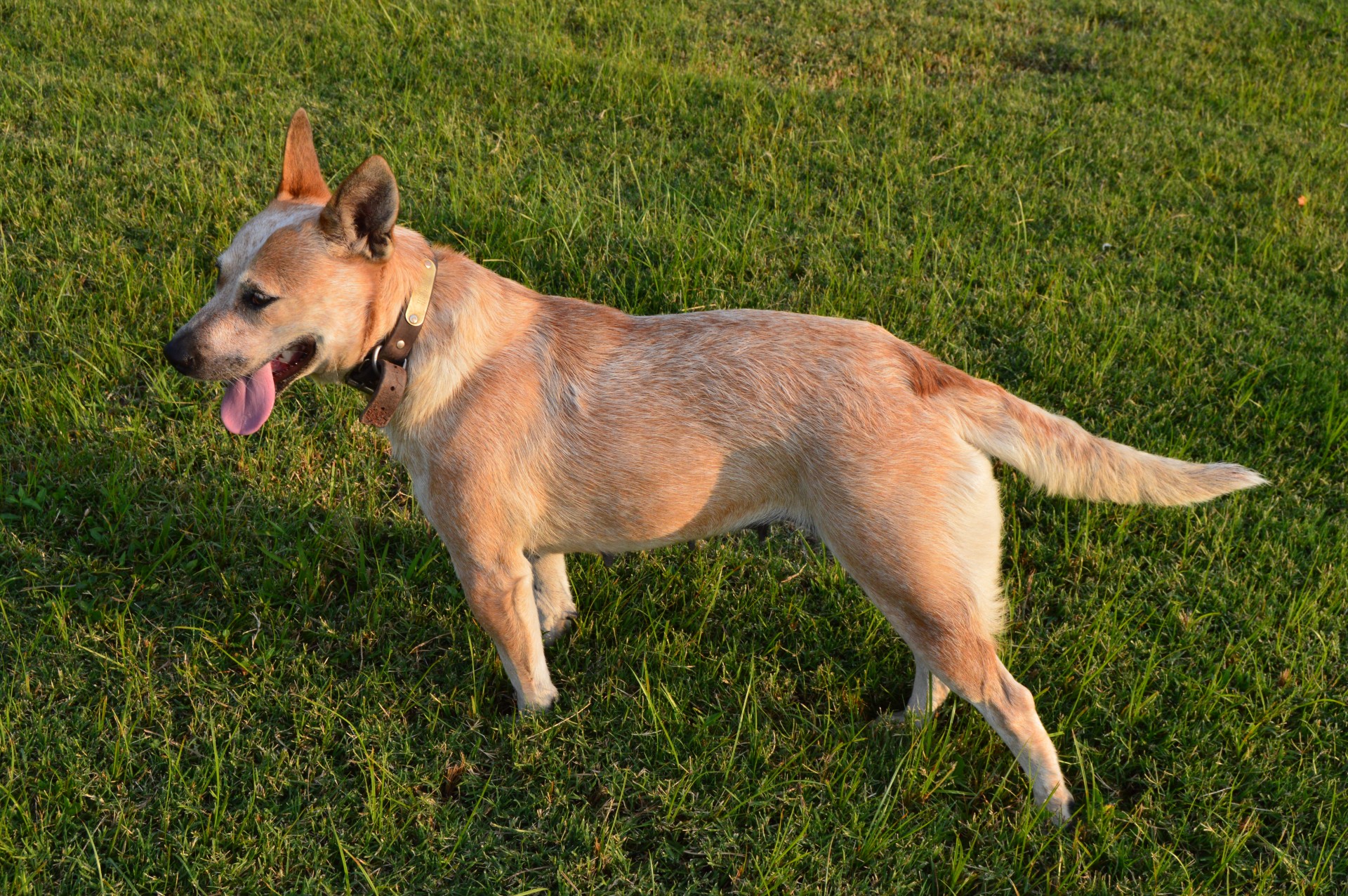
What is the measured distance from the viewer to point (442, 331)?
3275 mm

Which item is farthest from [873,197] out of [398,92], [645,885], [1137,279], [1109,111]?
[645,885]

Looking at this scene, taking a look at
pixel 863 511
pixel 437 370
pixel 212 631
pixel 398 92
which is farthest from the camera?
A: pixel 398 92

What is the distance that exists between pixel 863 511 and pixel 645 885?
139 cm

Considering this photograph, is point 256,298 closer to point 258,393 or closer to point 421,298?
point 258,393

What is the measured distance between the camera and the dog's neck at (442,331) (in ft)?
10.6

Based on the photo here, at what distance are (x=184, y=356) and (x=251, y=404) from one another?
9.9 inches

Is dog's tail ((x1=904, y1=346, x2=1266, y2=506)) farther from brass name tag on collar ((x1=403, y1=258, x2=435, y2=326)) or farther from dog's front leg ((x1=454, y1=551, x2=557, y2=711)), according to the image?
brass name tag on collar ((x1=403, y1=258, x2=435, y2=326))

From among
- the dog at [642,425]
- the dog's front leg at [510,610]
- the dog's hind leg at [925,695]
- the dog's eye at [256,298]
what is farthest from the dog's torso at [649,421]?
the dog's hind leg at [925,695]

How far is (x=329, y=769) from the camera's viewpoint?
340 centimetres

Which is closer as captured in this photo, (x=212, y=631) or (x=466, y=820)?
(x=466, y=820)

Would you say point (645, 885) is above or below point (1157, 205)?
below

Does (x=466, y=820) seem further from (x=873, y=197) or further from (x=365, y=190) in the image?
(x=873, y=197)

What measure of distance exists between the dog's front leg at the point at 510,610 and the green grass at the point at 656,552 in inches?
7.8

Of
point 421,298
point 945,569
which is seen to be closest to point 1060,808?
point 945,569
